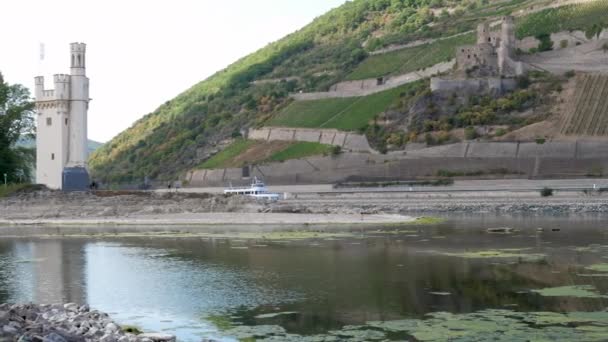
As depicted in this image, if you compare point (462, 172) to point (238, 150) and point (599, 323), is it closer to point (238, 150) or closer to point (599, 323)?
point (238, 150)

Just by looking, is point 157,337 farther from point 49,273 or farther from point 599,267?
point 599,267

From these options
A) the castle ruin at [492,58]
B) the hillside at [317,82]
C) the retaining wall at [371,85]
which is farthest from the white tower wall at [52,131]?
the retaining wall at [371,85]

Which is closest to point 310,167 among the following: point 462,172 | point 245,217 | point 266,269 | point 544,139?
point 462,172

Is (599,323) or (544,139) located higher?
(544,139)

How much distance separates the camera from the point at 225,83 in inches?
6107

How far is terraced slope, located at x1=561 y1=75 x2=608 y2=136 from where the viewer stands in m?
82.9

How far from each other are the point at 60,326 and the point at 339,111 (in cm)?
8856

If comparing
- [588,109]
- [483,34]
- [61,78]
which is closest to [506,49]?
[483,34]

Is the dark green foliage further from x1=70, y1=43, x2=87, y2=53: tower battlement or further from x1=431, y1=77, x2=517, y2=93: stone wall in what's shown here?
x1=70, y1=43, x2=87, y2=53: tower battlement

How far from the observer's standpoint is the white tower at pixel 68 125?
64.8m

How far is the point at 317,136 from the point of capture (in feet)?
333

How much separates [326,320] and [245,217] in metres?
37.7

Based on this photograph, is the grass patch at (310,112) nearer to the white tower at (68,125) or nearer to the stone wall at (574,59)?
the stone wall at (574,59)

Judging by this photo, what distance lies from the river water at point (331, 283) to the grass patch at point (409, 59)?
213 ft
